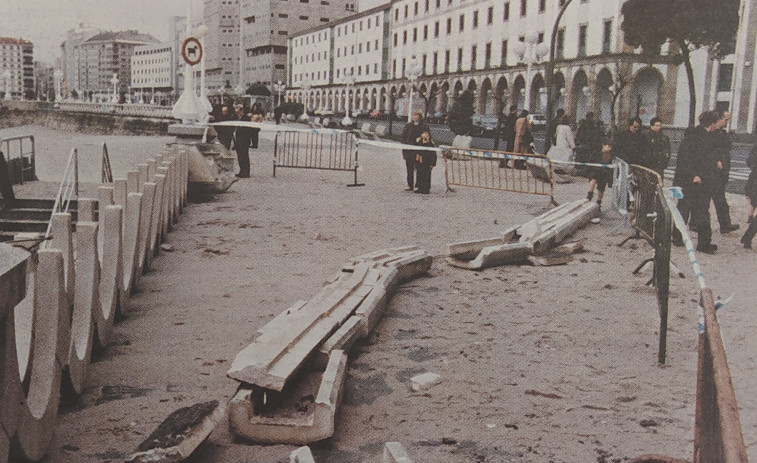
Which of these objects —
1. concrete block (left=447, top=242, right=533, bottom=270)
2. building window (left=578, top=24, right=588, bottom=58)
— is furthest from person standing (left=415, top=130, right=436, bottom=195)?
building window (left=578, top=24, right=588, bottom=58)

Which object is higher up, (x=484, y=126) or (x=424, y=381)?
(x=484, y=126)

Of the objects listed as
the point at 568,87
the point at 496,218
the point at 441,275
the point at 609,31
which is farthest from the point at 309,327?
the point at 568,87

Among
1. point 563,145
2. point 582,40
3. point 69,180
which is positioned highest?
point 582,40

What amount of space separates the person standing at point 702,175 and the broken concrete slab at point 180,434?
283 inches

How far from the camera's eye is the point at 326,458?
360 cm

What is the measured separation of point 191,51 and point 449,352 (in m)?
12.6

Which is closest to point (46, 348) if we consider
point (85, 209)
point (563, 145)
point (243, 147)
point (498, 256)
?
point (85, 209)

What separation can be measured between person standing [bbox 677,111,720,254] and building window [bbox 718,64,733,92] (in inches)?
16.5

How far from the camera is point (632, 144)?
37.5 ft

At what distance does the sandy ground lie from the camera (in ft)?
12.5

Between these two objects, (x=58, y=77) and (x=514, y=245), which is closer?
(x=514, y=245)

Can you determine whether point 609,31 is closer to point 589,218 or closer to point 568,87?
point 568,87

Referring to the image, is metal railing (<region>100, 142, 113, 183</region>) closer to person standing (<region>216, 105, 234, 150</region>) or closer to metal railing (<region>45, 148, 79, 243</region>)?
metal railing (<region>45, 148, 79, 243</region>)

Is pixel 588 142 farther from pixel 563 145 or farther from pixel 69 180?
pixel 69 180
